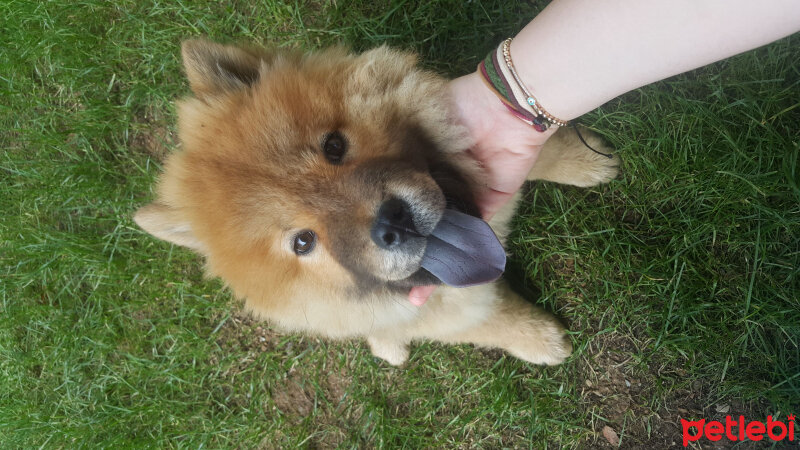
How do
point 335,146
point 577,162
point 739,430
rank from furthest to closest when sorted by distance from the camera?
point 577,162 < point 739,430 < point 335,146

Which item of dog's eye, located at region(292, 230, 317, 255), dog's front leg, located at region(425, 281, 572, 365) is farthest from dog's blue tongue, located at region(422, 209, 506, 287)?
dog's front leg, located at region(425, 281, 572, 365)

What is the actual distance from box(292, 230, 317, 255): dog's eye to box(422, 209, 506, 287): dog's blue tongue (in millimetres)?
401

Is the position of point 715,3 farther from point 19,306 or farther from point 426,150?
point 19,306

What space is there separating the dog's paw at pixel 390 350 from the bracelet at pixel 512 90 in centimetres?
136

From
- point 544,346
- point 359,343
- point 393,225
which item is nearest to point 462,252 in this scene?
point 393,225

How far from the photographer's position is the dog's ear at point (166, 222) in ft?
6.19

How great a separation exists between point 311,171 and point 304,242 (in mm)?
273

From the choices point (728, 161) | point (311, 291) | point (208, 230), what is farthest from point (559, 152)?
point (208, 230)

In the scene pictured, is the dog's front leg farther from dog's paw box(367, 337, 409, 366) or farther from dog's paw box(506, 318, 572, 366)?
dog's paw box(367, 337, 409, 366)

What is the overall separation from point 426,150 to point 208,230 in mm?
871

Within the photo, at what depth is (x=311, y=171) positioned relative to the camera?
1.57 m

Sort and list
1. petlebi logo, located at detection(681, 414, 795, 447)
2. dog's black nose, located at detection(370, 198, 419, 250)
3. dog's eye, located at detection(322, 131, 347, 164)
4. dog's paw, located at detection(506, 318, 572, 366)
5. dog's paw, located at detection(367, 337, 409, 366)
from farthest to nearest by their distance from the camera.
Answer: dog's paw, located at detection(367, 337, 409, 366)
dog's paw, located at detection(506, 318, 572, 366)
petlebi logo, located at detection(681, 414, 795, 447)
dog's eye, located at detection(322, 131, 347, 164)
dog's black nose, located at detection(370, 198, 419, 250)

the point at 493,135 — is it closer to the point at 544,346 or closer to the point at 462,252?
the point at 462,252

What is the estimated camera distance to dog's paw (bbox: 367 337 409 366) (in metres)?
2.51
